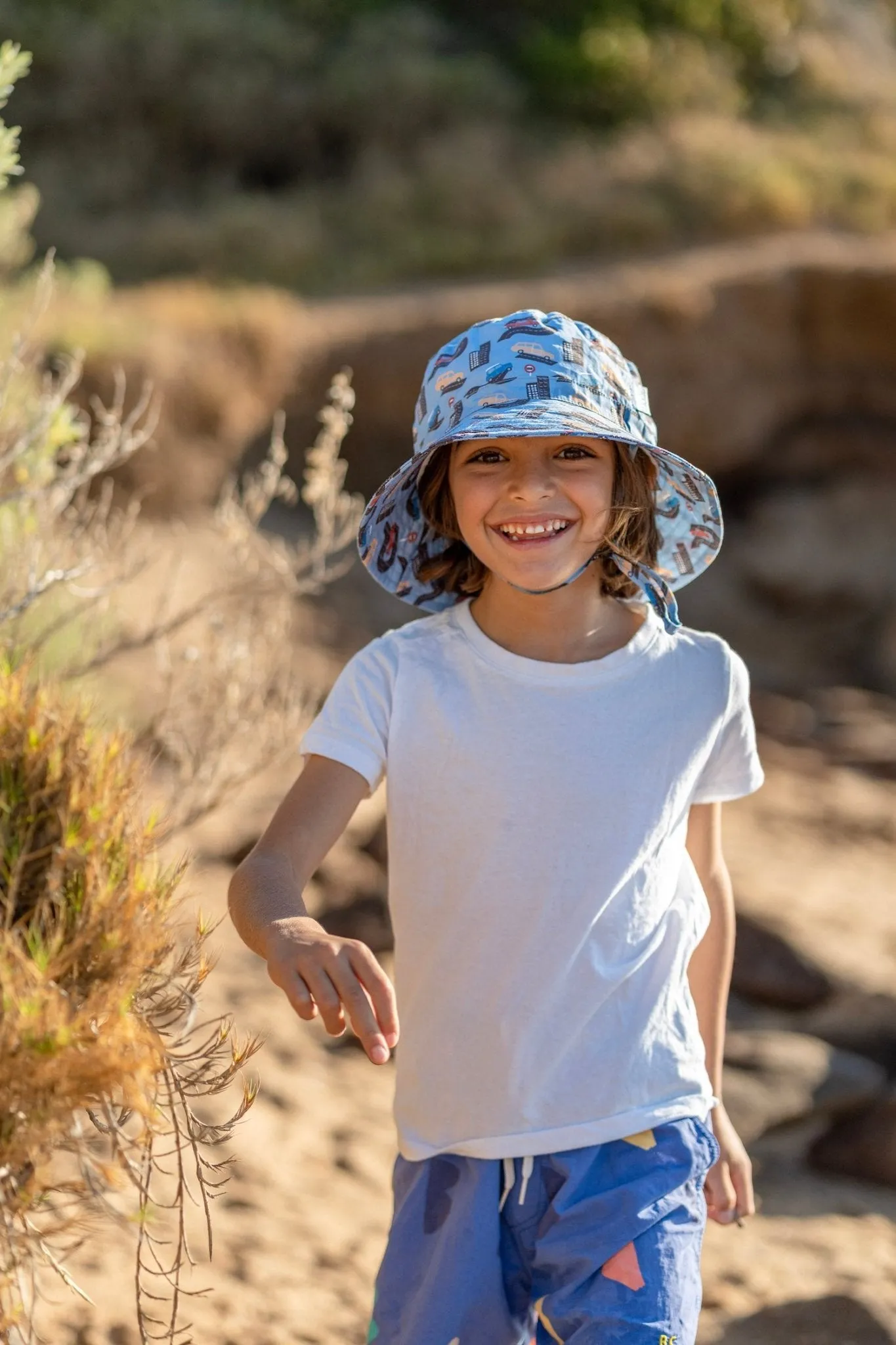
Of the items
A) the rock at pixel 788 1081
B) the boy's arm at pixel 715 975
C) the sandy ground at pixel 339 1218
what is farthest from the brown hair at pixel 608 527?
the rock at pixel 788 1081

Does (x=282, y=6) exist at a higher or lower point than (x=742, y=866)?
higher

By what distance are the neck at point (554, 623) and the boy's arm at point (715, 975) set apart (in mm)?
278

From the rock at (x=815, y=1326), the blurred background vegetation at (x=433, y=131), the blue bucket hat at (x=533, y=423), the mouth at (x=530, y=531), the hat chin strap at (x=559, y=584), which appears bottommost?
the rock at (x=815, y=1326)

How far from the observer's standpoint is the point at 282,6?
1559cm

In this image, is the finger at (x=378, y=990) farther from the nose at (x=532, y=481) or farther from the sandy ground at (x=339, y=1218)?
the nose at (x=532, y=481)

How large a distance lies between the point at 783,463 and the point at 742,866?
5322 millimetres

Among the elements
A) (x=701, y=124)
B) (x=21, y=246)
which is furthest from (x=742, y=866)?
(x=701, y=124)

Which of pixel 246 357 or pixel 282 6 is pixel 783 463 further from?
pixel 282 6

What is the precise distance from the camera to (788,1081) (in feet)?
14.0

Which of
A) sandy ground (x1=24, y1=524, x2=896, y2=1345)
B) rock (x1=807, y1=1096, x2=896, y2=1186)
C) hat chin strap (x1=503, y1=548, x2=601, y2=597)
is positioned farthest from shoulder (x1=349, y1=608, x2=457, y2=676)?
rock (x1=807, y1=1096, x2=896, y2=1186)

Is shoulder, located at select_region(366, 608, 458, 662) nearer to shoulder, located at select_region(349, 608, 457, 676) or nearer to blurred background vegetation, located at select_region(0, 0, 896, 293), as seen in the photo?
shoulder, located at select_region(349, 608, 457, 676)

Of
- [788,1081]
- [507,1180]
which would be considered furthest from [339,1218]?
[507,1180]

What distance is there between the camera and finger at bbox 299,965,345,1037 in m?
1.45

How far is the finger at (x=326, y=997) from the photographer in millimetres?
1446
